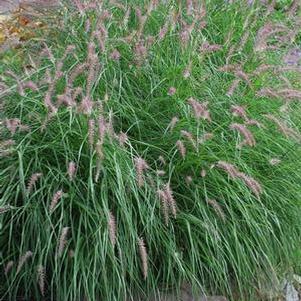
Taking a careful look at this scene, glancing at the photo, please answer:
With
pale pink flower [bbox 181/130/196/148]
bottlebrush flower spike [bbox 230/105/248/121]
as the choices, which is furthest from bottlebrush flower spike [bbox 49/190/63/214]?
bottlebrush flower spike [bbox 230/105/248/121]

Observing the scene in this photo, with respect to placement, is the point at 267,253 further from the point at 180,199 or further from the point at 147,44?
the point at 147,44

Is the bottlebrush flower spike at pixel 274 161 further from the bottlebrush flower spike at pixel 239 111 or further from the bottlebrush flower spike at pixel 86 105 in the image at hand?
the bottlebrush flower spike at pixel 86 105

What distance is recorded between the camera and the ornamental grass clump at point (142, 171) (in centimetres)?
313

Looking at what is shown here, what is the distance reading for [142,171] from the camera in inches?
125

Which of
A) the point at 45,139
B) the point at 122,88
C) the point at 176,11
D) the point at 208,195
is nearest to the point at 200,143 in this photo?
the point at 208,195

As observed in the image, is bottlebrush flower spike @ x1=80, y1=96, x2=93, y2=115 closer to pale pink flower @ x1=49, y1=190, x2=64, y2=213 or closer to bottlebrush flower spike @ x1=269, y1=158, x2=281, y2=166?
pale pink flower @ x1=49, y1=190, x2=64, y2=213

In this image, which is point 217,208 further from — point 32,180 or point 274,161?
point 32,180

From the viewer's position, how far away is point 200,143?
346cm

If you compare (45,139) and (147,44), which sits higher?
(147,44)

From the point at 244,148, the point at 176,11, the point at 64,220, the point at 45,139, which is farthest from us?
the point at 176,11

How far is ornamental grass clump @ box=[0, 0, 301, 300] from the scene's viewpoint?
3.13m

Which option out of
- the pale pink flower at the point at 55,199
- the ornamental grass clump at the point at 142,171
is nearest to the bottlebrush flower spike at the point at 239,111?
the ornamental grass clump at the point at 142,171

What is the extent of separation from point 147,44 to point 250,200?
1056 millimetres

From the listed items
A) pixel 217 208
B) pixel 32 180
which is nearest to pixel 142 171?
pixel 217 208
